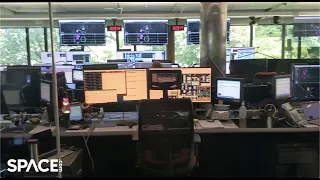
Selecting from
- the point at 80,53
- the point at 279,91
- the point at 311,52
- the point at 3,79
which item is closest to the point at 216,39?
the point at 279,91

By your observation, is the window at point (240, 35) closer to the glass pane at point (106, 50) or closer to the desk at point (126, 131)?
the glass pane at point (106, 50)

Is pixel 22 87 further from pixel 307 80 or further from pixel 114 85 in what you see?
pixel 307 80

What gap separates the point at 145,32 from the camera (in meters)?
7.59

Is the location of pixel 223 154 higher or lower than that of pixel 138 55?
lower

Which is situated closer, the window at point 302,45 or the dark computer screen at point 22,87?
the dark computer screen at point 22,87

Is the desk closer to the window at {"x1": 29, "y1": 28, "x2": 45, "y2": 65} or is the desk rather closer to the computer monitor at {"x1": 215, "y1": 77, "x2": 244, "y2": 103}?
the computer monitor at {"x1": 215, "y1": 77, "x2": 244, "y2": 103}

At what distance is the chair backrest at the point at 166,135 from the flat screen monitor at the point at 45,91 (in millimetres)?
1090

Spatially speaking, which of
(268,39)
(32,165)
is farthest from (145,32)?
(32,165)

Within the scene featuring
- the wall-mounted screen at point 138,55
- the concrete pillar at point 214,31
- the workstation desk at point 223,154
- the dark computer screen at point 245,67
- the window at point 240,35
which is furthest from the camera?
the window at point 240,35

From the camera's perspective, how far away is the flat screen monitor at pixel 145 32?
24.9 feet

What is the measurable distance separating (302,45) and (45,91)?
7841mm

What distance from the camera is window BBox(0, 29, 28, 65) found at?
7.70m

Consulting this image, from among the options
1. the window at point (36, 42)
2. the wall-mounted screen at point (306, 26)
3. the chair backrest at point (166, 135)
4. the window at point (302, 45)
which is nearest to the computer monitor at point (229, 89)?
the chair backrest at point (166, 135)

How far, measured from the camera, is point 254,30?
9477 millimetres
